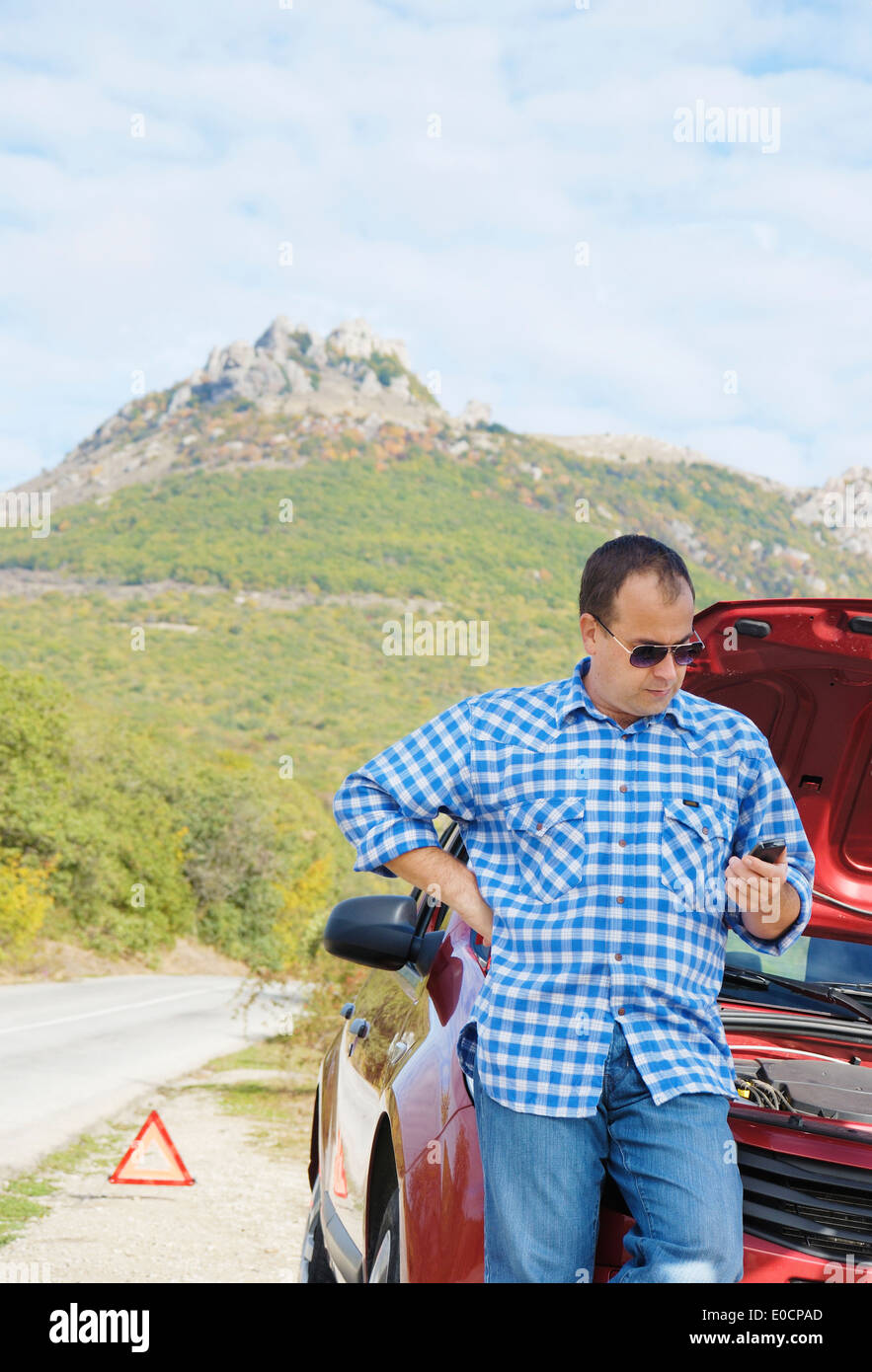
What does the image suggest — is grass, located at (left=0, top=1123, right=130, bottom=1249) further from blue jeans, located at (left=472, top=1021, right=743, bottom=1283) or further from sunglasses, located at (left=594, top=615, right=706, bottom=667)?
sunglasses, located at (left=594, top=615, right=706, bottom=667)

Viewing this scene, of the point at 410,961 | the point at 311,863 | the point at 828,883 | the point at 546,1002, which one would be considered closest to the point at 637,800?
the point at 546,1002

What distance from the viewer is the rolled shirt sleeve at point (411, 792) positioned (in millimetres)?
2531

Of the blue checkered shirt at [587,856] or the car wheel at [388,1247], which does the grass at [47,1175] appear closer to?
the car wheel at [388,1247]

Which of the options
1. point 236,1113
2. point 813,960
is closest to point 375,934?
point 813,960

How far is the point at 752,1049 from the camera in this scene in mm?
3176

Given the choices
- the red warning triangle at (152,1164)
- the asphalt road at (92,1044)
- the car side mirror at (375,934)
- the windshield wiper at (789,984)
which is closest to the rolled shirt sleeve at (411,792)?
the car side mirror at (375,934)

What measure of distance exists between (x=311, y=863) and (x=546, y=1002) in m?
51.9

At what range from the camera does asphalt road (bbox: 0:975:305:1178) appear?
444 inches

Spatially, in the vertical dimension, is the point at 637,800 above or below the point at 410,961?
above

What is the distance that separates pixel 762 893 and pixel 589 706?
1.56ft

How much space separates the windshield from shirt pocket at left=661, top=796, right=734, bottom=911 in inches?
49.4
